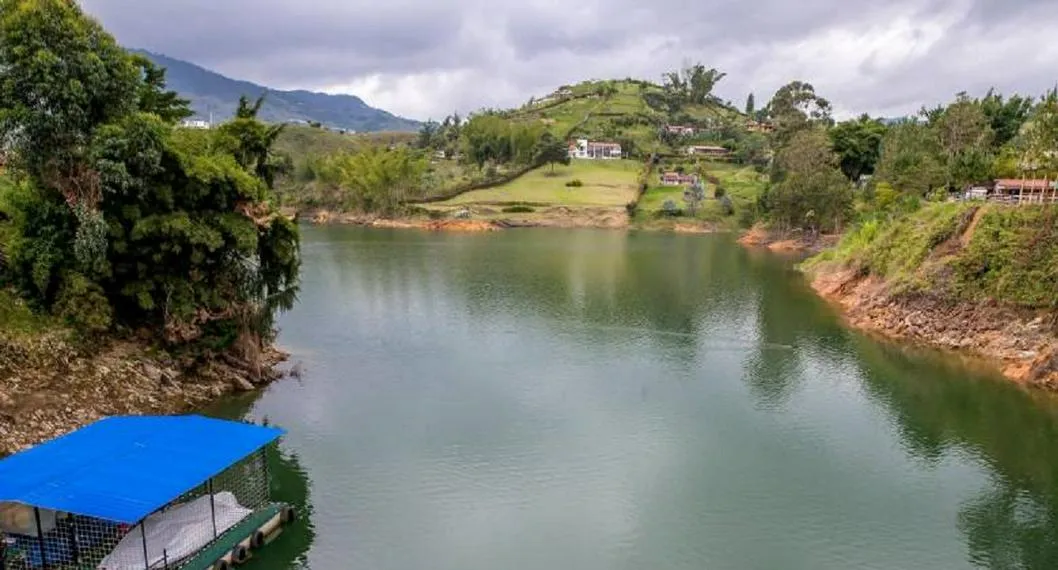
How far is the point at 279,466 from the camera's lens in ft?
86.0

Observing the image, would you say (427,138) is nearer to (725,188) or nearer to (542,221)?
(542,221)

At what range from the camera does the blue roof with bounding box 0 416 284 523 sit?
679 inches

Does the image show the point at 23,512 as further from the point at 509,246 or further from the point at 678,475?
the point at 509,246

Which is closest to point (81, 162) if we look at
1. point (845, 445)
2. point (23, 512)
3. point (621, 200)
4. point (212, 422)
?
point (212, 422)

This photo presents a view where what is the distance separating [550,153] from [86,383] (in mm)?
117789

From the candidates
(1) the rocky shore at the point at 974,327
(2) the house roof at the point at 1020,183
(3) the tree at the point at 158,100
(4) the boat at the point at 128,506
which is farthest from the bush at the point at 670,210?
(4) the boat at the point at 128,506

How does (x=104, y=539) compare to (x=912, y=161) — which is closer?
(x=104, y=539)

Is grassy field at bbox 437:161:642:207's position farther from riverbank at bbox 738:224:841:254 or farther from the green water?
the green water

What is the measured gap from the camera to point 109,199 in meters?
28.5

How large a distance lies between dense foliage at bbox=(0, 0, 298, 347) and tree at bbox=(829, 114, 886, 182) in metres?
92.5

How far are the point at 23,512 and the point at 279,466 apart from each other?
28.9 ft

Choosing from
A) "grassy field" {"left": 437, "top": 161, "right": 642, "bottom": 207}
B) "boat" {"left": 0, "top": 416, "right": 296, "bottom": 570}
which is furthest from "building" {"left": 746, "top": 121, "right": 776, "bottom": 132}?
"boat" {"left": 0, "top": 416, "right": 296, "bottom": 570}

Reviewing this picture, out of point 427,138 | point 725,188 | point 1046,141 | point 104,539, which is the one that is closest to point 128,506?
point 104,539

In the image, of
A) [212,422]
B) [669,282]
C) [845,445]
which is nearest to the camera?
[212,422]
